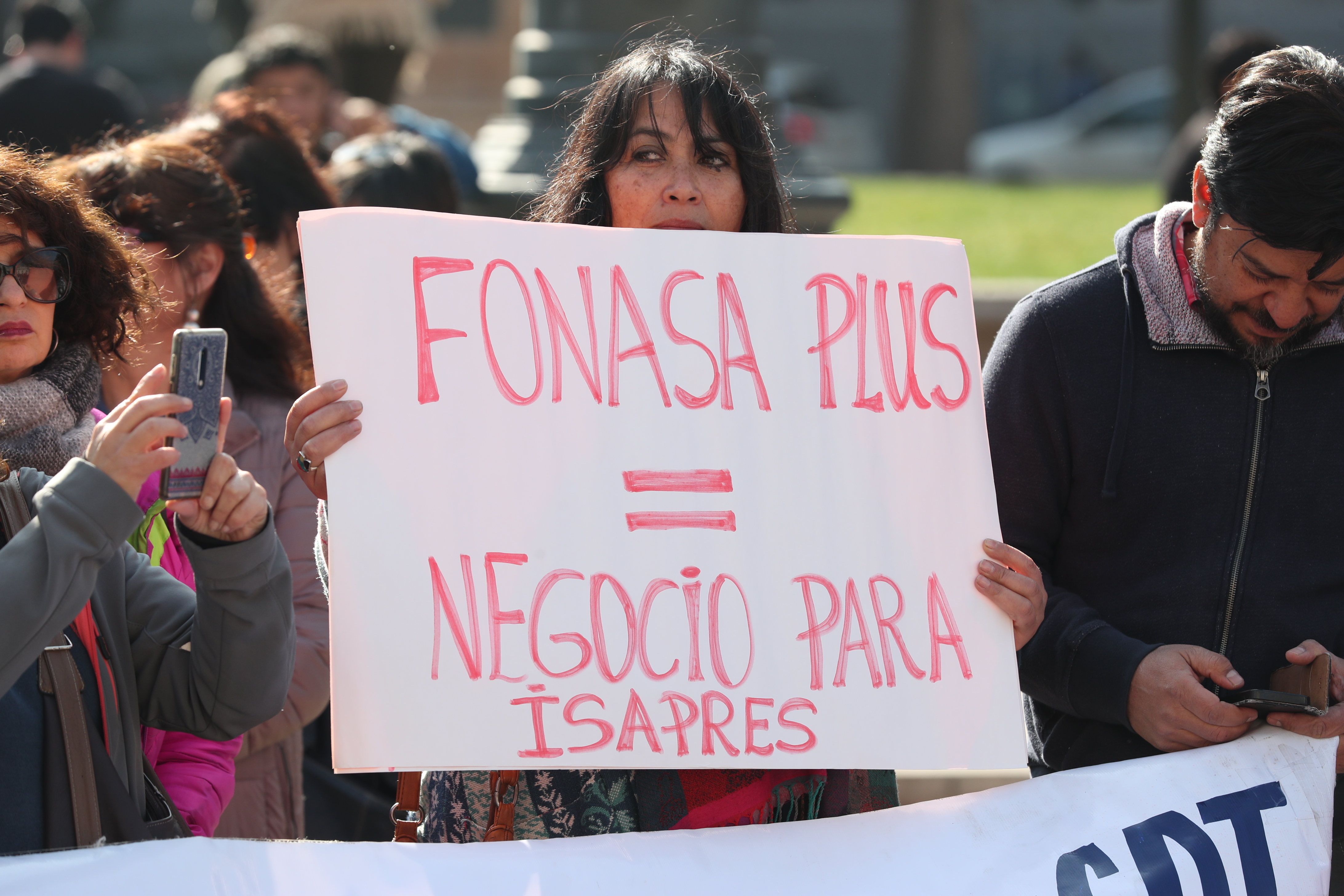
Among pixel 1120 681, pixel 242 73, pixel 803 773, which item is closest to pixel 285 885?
pixel 803 773

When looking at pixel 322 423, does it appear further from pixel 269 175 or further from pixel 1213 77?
pixel 1213 77

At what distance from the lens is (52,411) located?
184cm

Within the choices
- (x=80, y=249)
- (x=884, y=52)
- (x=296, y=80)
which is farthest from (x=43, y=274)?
(x=884, y=52)

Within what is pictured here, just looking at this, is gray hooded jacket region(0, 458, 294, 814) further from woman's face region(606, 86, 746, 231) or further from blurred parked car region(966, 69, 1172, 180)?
blurred parked car region(966, 69, 1172, 180)

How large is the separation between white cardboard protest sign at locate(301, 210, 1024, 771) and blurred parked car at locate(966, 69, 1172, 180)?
52.3 ft

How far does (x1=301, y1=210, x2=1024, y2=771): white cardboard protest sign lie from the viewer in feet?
5.87

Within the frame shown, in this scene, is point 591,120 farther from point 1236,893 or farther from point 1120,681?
point 1236,893

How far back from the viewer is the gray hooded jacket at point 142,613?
4.98 feet

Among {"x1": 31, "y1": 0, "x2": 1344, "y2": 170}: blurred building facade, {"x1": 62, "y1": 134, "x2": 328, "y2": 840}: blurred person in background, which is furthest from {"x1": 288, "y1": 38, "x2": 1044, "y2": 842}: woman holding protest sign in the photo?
{"x1": 31, "y1": 0, "x2": 1344, "y2": 170}: blurred building facade

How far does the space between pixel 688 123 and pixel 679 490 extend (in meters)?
0.58

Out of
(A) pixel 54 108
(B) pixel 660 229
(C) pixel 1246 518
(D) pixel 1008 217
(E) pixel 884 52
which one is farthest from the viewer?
(E) pixel 884 52

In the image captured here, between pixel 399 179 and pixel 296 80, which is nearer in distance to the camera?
pixel 399 179

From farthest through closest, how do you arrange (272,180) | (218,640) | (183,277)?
1. (272,180)
2. (183,277)
3. (218,640)

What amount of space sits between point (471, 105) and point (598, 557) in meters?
13.7
